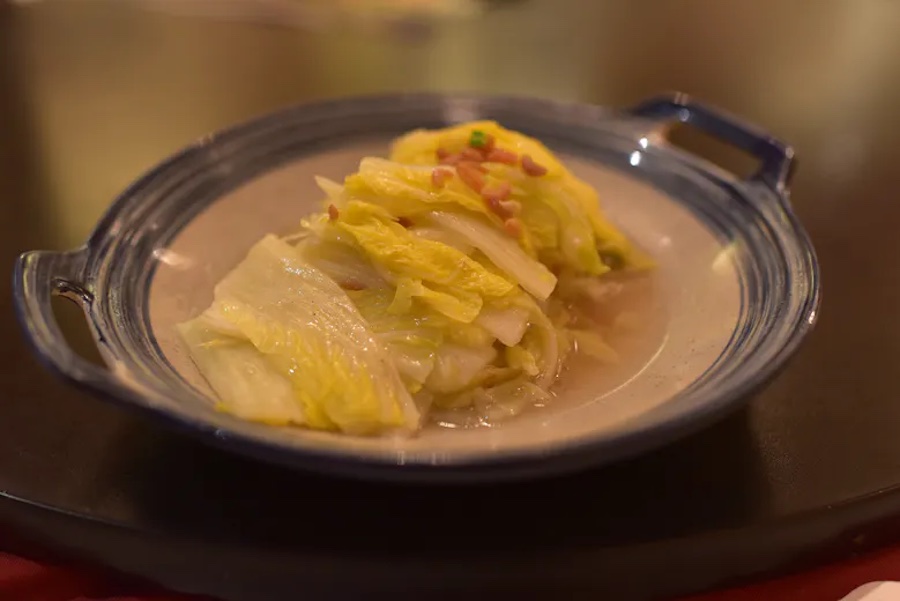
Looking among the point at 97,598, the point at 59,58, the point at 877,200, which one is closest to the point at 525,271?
the point at 97,598

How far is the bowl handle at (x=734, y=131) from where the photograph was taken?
1.63m

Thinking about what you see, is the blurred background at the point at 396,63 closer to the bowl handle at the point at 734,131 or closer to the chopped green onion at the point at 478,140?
the bowl handle at the point at 734,131

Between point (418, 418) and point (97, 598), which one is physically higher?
point (418, 418)

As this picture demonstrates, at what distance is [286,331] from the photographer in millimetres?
1325

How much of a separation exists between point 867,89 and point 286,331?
2.15 metres

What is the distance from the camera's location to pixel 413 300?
4.52 ft

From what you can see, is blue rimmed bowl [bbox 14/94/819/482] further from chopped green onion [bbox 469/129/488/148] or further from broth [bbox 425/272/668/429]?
chopped green onion [bbox 469/129/488/148]

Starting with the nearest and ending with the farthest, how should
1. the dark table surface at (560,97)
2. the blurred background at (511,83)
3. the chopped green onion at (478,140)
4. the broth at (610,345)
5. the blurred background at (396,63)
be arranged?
the dark table surface at (560,97) < the broth at (610,345) < the blurred background at (511,83) < the chopped green onion at (478,140) < the blurred background at (396,63)

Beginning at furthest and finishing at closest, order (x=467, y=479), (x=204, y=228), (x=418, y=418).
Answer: (x=204, y=228)
(x=418, y=418)
(x=467, y=479)

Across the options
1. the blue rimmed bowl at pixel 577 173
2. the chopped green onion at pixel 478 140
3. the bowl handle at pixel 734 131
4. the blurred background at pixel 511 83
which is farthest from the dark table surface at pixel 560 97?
the chopped green onion at pixel 478 140

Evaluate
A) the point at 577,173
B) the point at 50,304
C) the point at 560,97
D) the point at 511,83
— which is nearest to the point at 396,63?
the point at 511,83

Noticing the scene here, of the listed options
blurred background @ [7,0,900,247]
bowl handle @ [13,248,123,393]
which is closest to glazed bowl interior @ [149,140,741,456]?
bowl handle @ [13,248,123,393]

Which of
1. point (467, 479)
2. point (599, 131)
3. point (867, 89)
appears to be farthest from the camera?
point (867, 89)

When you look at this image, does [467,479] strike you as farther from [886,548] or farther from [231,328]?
[886,548]
